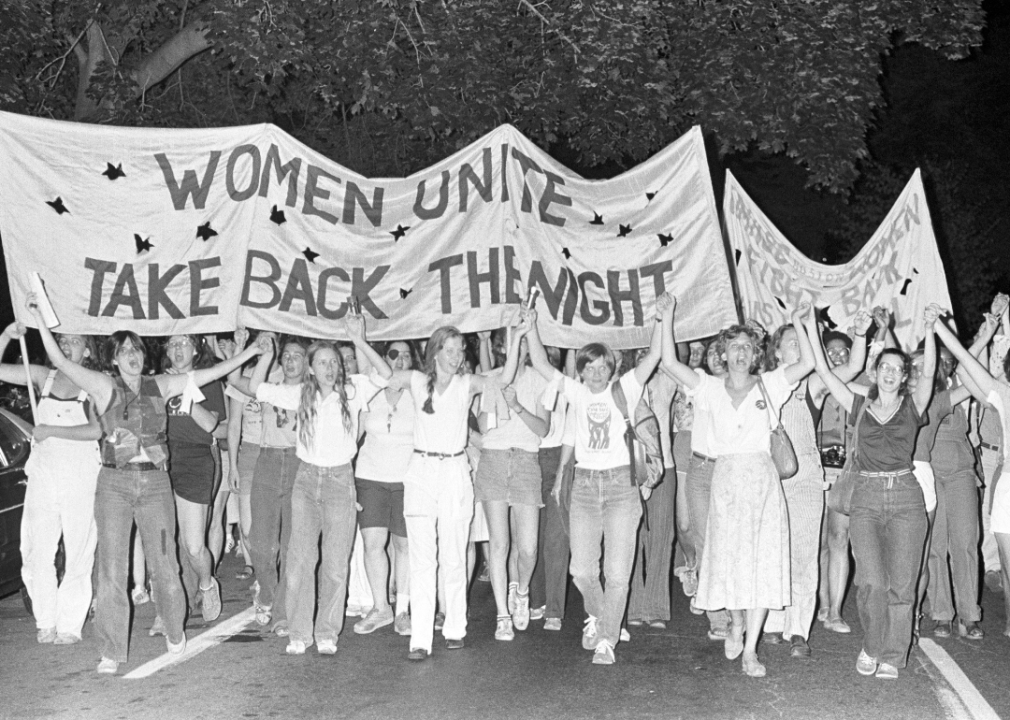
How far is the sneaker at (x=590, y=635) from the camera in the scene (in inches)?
320

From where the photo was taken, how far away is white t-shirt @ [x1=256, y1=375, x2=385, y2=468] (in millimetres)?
8023

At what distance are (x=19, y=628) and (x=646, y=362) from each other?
4297 mm

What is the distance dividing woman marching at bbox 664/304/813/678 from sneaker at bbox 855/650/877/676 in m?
0.50

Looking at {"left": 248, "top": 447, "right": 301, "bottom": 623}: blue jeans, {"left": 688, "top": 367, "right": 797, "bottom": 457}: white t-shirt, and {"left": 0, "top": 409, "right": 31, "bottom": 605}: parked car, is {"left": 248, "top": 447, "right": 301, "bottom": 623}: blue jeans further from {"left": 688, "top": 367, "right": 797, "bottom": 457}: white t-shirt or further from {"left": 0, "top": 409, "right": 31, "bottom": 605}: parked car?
{"left": 688, "top": 367, "right": 797, "bottom": 457}: white t-shirt

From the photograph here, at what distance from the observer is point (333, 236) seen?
8.45 metres

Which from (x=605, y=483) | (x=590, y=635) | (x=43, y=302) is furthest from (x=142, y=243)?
(x=590, y=635)

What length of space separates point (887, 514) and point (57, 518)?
483 cm

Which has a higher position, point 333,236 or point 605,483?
point 333,236

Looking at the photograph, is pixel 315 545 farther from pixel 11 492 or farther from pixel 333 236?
pixel 11 492

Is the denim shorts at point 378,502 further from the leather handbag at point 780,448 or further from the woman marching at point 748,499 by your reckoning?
the leather handbag at point 780,448

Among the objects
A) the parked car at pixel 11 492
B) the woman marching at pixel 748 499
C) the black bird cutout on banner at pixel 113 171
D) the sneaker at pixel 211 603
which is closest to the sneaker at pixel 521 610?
the woman marching at pixel 748 499

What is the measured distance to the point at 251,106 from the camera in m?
16.9

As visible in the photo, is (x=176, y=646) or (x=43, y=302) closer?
(x=43, y=302)

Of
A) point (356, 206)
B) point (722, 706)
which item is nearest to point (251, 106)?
point (356, 206)
